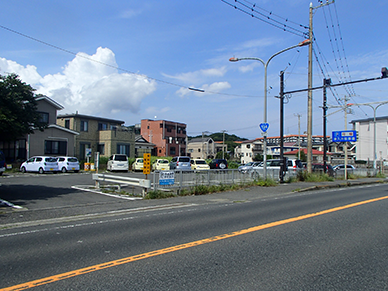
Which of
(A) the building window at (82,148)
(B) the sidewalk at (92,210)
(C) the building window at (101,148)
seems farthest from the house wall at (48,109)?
(B) the sidewalk at (92,210)

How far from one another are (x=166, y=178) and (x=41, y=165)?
1834 centimetres

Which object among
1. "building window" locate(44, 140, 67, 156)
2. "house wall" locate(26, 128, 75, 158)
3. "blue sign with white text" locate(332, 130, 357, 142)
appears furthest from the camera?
"building window" locate(44, 140, 67, 156)

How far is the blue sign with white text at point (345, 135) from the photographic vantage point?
26552 millimetres

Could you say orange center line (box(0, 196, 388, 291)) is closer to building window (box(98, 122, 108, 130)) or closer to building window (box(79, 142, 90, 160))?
building window (box(79, 142, 90, 160))

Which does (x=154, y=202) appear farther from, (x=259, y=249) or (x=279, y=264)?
(x=279, y=264)

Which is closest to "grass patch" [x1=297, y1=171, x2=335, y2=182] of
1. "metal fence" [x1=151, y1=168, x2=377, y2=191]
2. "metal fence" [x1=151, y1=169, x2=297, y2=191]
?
"metal fence" [x1=151, y1=168, x2=377, y2=191]

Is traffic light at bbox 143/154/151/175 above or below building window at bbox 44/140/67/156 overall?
below

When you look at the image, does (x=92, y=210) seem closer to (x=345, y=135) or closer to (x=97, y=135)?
(x=345, y=135)

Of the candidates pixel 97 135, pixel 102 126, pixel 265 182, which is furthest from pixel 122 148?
pixel 265 182

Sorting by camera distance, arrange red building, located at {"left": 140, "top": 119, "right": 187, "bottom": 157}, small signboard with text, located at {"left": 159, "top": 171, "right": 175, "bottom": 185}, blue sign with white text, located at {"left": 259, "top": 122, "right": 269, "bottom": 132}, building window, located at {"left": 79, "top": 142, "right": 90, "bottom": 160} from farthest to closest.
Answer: red building, located at {"left": 140, "top": 119, "right": 187, "bottom": 157} < building window, located at {"left": 79, "top": 142, "right": 90, "bottom": 160} < blue sign with white text, located at {"left": 259, "top": 122, "right": 269, "bottom": 132} < small signboard with text, located at {"left": 159, "top": 171, "right": 175, "bottom": 185}

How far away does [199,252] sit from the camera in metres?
5.61

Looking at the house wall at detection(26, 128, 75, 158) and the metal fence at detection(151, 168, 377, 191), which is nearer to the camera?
the metal fence at detection(151, 168, 377, 191)

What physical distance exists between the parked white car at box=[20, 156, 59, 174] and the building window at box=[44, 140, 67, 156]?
20.4 ft

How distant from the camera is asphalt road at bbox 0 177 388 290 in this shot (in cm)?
429
